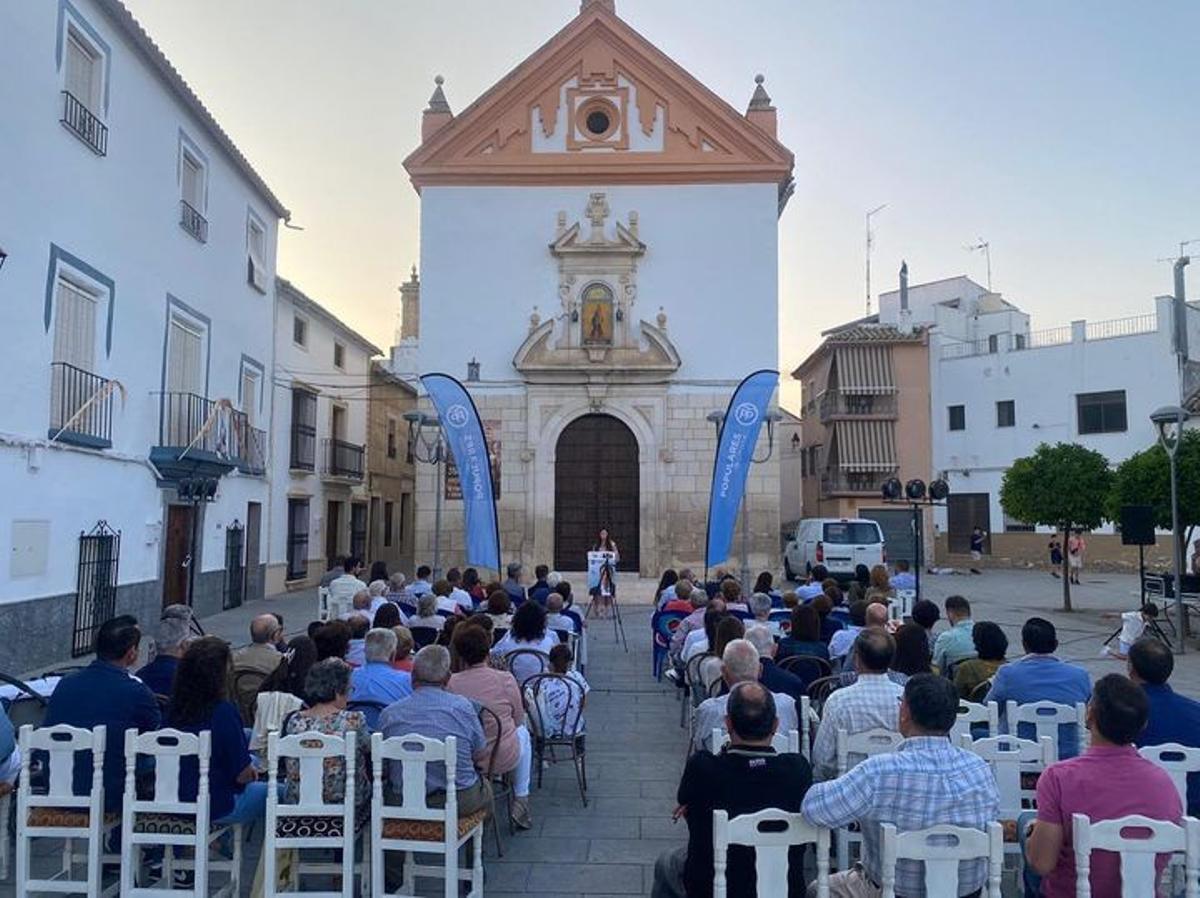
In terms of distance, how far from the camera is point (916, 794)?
304 cm

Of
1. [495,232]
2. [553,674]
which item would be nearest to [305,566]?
[495,232]

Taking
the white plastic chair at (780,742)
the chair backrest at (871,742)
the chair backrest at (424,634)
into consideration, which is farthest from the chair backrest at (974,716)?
the chair backrest at (424,634)

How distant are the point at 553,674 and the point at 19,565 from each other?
7.25 m

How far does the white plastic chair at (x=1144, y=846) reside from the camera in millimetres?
2785

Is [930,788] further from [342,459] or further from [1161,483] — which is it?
[342,459]

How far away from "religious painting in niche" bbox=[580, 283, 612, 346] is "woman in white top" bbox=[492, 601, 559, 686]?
1295 centimetres

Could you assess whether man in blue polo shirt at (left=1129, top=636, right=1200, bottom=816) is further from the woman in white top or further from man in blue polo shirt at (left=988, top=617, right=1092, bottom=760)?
the woman in white top

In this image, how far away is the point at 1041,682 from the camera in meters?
4.97

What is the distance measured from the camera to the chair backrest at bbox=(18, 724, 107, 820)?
3.96m

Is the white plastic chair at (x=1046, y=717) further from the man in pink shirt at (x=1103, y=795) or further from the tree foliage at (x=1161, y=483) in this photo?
the tree foliage at (x=1161, y=483)

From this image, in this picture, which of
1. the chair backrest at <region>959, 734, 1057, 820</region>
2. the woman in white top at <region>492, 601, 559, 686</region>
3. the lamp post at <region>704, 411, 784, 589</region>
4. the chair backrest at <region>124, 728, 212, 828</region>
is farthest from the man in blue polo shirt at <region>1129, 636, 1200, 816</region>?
the lamp post at <region>704, 411, 784, 589</region>

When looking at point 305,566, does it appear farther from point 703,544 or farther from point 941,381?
point 941,381

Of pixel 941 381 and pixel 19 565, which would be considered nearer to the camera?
pixel 19 565

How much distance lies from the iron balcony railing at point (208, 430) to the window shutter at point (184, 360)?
24cm
